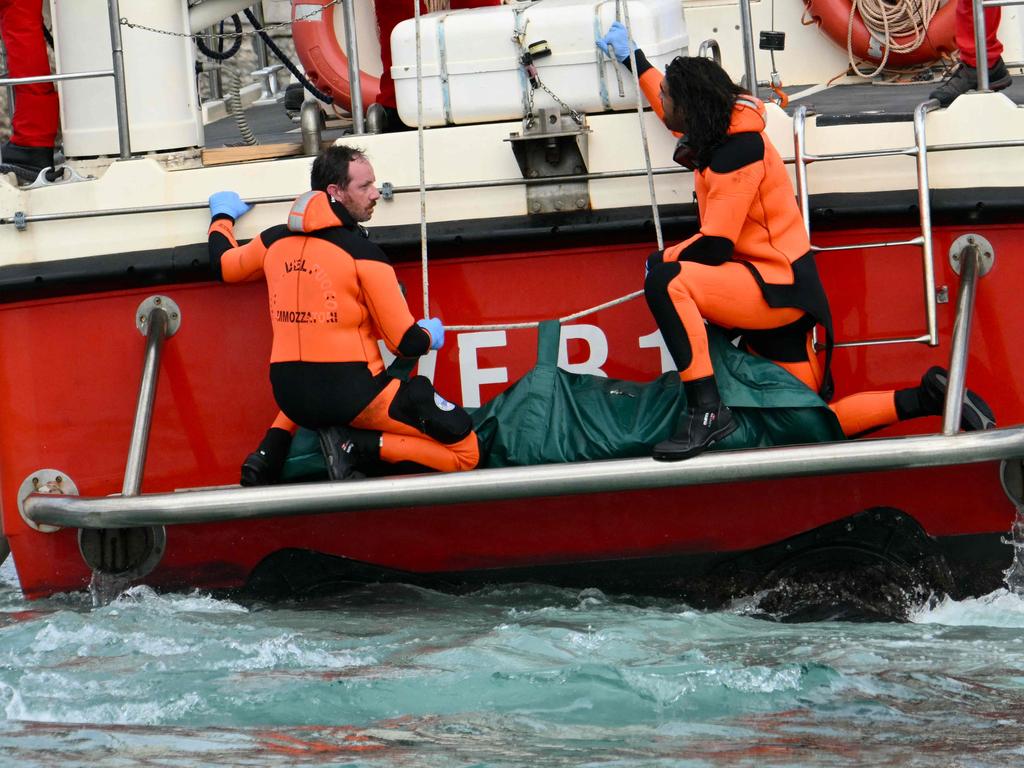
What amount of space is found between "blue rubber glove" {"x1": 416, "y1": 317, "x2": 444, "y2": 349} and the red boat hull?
0.99 feet

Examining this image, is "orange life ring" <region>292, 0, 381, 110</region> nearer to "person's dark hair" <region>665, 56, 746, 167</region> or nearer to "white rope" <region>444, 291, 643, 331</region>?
"white rope" <region>444, 291, 643, 331</region>

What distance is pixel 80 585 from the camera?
503 centimetres

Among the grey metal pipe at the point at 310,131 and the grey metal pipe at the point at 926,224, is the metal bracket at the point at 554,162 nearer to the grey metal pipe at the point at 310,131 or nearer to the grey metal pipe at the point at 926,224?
the grey metal pipe at the point at 310,131

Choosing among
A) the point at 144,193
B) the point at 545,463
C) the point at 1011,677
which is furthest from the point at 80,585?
the point at 1011,677

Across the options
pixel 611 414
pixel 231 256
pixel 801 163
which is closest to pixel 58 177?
pixel 231 256

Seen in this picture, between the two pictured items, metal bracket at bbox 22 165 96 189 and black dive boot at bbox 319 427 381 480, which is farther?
metal bracket at bbox 22 165 96 189

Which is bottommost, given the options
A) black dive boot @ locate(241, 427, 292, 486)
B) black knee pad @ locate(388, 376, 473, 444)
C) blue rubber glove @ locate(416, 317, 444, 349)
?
black dive boot @ locate(241, 427, 292, 486)

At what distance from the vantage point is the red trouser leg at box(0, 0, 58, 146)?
5168mm

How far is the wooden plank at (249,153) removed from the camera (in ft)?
16.6

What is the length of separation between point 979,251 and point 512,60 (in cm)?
144

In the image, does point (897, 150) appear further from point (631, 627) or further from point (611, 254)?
point (631, 627)

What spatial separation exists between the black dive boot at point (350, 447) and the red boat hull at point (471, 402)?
1.19ft

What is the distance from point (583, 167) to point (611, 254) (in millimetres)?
263

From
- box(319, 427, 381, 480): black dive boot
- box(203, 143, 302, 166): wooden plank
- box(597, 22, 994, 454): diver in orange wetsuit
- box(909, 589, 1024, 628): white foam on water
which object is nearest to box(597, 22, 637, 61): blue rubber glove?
box(597, 22, 994, 454): diver in orange wetsuit
